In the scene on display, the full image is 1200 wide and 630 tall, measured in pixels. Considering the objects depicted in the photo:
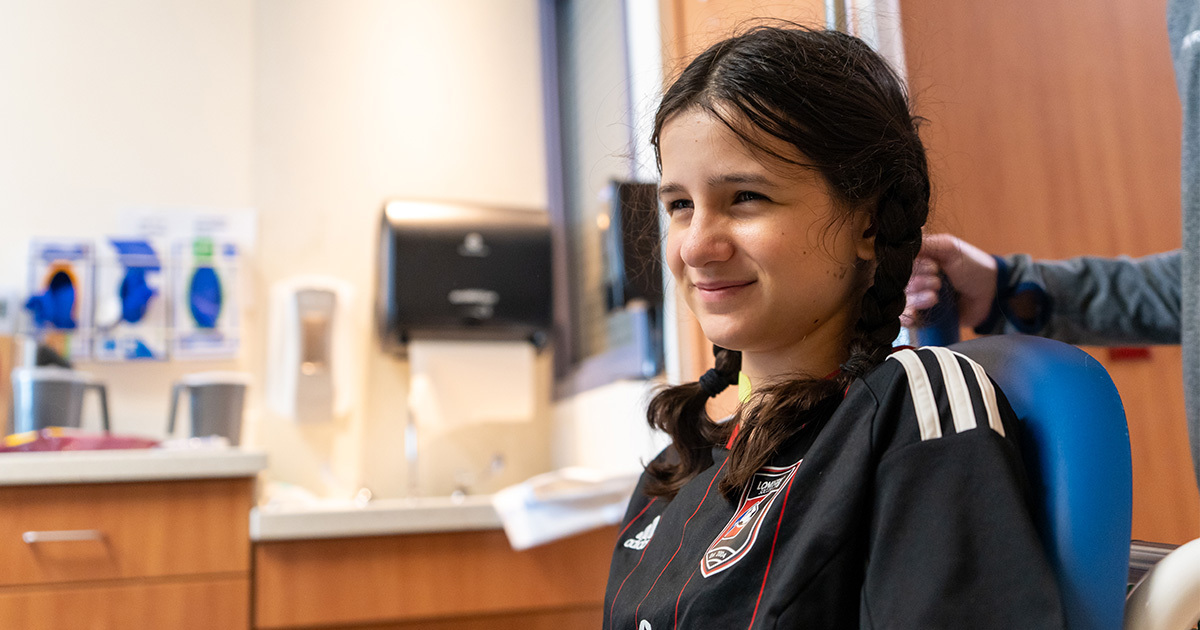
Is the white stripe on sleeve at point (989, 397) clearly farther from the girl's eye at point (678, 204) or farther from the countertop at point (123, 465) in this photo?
the countertop at point (123, 465)

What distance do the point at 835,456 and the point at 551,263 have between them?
165cm

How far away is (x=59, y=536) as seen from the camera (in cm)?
148

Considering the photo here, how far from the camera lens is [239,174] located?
224 centimetres

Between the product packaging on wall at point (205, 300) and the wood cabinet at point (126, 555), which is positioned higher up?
the product packaging on wall at point (205, 300)

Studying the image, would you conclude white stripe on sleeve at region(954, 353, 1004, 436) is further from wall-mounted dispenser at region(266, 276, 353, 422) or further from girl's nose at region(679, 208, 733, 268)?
wall-mounted dispenser at region(266, 276, 353, 422)

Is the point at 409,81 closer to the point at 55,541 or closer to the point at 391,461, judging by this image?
the point at 391,461

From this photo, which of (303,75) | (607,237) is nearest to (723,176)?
(607,237)

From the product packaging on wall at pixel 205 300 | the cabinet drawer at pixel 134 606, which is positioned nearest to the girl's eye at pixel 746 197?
the cabinet drawer at pixel 134 606

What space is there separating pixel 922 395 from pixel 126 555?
1438mm

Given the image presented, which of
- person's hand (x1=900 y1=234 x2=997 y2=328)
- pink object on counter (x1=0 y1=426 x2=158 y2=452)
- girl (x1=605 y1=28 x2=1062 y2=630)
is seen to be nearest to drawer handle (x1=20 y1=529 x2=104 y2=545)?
pink object on counter (x1=0 y1=426 x2=158 y2=452)

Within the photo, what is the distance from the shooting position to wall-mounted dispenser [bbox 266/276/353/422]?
2.09m

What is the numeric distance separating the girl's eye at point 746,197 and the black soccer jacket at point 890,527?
17cm

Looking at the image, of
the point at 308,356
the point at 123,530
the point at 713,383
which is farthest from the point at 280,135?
the point at 713,383

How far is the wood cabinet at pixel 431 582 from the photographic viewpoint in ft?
5.19
